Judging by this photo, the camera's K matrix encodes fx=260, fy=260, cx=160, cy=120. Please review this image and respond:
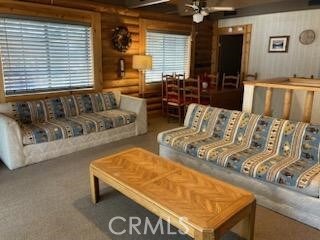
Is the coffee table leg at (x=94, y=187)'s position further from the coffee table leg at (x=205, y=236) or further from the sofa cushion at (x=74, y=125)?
the sofa cushion at (x=74, y=125)

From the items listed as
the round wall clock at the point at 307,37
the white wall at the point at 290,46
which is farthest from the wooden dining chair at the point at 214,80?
the round wall clock at the point at 307,37

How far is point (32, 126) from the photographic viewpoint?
3.58 m

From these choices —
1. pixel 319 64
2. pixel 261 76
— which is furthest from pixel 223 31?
pixel 319 64

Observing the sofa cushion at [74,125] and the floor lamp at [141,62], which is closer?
the sofa cushion at [74,125]

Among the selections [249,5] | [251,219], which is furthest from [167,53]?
[251,219]

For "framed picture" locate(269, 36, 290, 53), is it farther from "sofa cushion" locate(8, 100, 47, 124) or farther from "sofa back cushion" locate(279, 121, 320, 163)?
"sofa cushion" locate(8, 100, 47, 124)

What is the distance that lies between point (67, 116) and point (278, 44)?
4.80 metres

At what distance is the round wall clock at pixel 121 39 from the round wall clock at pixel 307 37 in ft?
11.9

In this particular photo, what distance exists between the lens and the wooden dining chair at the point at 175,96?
17.3 feet

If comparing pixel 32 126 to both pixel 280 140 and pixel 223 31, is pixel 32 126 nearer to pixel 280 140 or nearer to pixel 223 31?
pixel 280 140

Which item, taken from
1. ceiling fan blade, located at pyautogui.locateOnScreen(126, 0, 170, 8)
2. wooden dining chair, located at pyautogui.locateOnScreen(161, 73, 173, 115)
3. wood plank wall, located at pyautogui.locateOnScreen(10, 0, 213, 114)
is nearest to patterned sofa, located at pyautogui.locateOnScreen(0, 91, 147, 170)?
wood plank wall, located at pyautogui.locateOnScreen(10, 0, 213, 114)

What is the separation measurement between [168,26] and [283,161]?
4342 millimetres

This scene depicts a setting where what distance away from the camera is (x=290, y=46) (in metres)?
5.71

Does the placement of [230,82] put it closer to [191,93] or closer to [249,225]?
[191,93]
